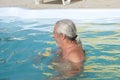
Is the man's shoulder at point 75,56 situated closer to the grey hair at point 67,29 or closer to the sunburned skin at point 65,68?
the sunburned skin at point 65,68

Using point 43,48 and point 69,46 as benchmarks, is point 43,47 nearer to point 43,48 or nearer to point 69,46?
point 43,48

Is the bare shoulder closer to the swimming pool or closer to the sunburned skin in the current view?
the sunburned skin

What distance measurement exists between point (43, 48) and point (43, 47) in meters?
0.08

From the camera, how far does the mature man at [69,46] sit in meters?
4.60

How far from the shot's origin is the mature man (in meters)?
4.60

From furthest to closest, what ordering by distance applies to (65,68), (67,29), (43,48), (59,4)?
(59,4) < (43,48) < (65,68) < (67,29)

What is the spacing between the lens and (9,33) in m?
8.34

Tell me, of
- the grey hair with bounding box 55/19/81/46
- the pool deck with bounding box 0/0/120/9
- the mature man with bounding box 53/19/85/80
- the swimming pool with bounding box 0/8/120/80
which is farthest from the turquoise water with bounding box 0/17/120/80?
the pool deck with bounding box 0/0/120/9

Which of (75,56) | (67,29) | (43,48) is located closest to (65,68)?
(75,56)

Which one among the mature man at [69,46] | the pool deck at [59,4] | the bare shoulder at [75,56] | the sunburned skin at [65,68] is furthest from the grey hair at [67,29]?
the pool deck at [59,4]

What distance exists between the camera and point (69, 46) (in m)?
4.67

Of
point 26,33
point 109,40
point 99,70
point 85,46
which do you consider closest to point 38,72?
point 99,70

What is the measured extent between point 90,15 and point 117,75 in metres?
4.46

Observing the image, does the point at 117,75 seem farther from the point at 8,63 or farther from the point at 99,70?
the point at 8,63
